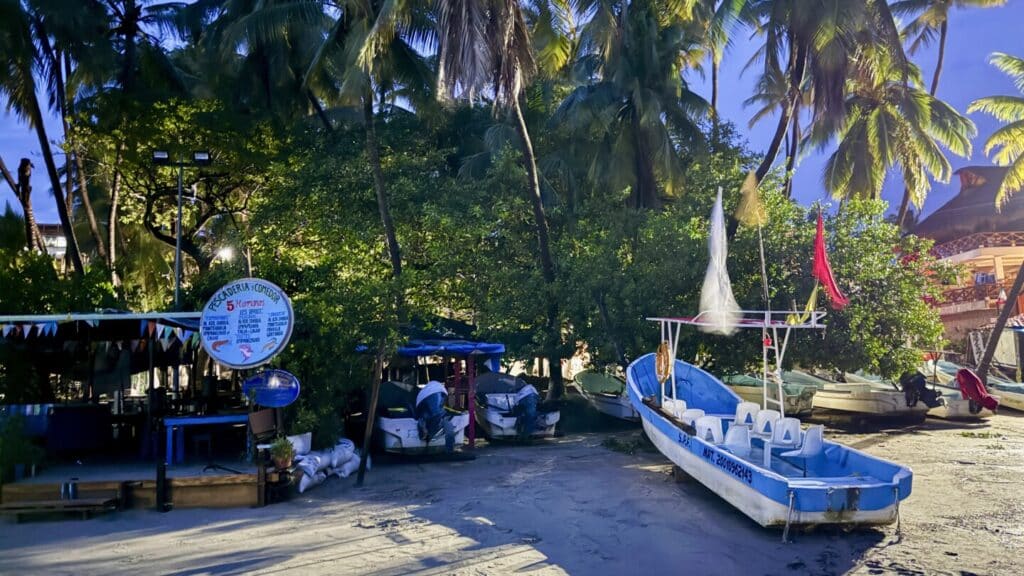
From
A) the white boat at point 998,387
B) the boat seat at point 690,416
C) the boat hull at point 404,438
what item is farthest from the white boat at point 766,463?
the white boat at point 998,387

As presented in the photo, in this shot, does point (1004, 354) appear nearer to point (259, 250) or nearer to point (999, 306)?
point (999, 306)

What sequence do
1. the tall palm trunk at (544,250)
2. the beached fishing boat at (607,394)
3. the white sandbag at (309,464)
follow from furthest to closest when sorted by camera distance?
the beached fishing boat at (607,394) → the tall palm trunk at (544,250) → the white sandbag at (309,464)

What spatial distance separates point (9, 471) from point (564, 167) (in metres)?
17.5

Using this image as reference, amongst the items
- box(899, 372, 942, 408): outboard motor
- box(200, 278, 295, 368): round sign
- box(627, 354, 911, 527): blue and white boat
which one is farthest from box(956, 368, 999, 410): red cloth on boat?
box(200, 278, 295, 368): round sign

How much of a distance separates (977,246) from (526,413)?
2917 cm

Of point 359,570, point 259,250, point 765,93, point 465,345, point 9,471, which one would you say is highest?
point 765,93

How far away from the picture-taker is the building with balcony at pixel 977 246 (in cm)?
→ 3197

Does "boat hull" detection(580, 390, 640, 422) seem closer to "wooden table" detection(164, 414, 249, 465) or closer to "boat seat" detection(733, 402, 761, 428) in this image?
"boat seat" detection(733, 402, 761, 428)

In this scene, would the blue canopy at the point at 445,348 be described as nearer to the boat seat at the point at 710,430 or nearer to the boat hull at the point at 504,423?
the boat hull at the point at 504,423

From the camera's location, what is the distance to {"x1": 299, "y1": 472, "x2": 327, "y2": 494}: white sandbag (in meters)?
11.4

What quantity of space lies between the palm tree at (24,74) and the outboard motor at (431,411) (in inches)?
349

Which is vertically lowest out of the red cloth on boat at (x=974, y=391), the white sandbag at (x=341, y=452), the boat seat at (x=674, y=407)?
the white sandbag at (x=341, y=452)

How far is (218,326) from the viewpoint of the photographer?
10.8 metres

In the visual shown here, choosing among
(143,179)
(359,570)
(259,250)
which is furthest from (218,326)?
(143,179)
